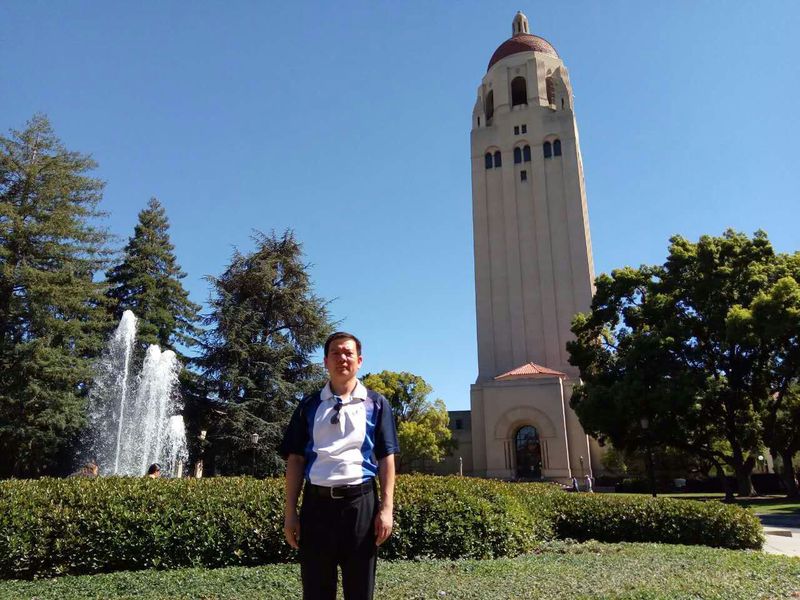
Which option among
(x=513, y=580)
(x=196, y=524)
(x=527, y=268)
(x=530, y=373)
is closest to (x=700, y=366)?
(x=530, y=373)

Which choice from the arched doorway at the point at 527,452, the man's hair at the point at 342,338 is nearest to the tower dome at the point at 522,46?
the arched doorway at the point at 527,452

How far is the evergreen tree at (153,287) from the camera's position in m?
29.7

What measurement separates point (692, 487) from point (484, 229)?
66.0ft

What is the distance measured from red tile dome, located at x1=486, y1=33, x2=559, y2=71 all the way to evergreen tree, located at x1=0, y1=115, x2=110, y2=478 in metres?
31.9

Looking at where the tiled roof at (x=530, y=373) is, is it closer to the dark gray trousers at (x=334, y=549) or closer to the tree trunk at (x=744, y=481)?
the tree trunk at (x=744, y=481)

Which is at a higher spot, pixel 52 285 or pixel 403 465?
pixel 52 285

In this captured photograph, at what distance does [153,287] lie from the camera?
30203 millimetres

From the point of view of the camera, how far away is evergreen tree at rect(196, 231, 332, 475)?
21.9 metres

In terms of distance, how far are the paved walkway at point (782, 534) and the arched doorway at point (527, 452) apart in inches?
696

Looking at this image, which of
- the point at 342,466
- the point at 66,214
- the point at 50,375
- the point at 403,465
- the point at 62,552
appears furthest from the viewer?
the point at 403,465

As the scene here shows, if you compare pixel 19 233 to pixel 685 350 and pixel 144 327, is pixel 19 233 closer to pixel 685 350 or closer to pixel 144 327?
pixel 144 327

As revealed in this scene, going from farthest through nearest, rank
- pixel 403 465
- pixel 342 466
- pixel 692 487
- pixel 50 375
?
pixel 403 465
pixel 692 487
pixel 50 375
pixel 342 466

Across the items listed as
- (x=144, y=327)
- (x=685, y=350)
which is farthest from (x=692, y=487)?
(x=144, y=327)

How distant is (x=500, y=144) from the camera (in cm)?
4131
